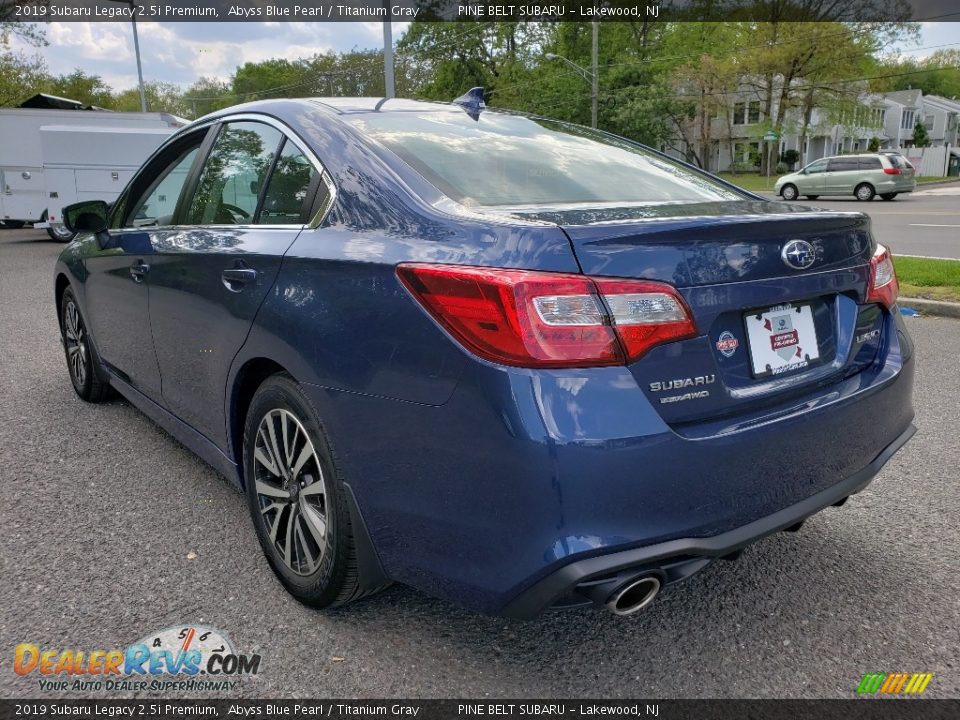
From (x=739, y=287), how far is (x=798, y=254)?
271 millimetres

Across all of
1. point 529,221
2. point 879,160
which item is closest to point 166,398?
point 529,221

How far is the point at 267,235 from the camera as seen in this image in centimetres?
252

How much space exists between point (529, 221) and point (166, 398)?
7.02 feet

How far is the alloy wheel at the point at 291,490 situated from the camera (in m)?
2.30

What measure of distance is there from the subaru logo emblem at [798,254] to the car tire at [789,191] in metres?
30.3

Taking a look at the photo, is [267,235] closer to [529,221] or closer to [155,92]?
[529,221]

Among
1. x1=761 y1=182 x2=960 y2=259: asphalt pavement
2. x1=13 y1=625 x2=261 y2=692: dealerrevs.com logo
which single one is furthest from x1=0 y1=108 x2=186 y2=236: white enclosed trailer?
x1=13 y1=625 x2=261 y2=692: dealerrevs.com logo

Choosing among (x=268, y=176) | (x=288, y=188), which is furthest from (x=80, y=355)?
(x=288, y=188)

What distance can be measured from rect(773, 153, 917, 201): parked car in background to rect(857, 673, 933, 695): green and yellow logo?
28.9 m

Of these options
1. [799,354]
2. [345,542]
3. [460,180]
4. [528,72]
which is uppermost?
[528,72]

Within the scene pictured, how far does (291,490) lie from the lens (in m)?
2.43

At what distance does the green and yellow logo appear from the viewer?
81.2 inches

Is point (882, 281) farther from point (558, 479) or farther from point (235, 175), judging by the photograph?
point (235, 175)

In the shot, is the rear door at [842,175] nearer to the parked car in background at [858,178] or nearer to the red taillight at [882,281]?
the parked car in background at [858,178]
